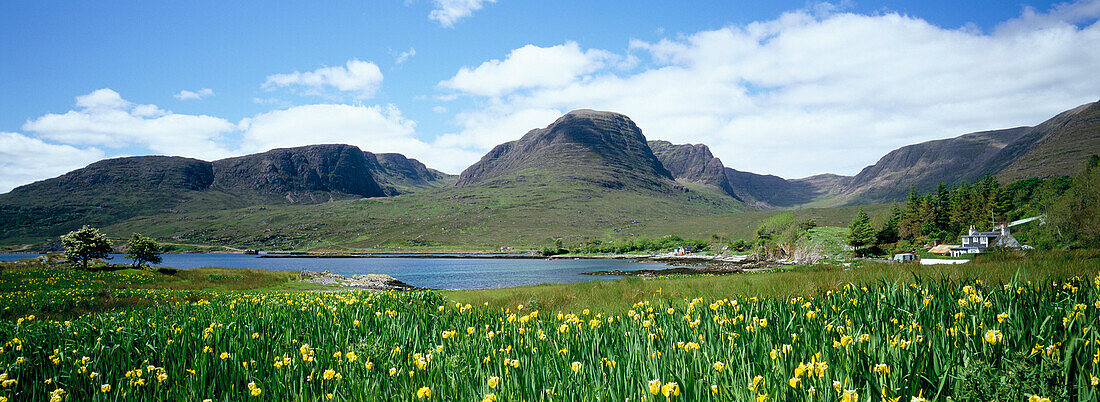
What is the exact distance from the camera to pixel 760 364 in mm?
3920

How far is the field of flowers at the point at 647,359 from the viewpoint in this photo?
3.18 m

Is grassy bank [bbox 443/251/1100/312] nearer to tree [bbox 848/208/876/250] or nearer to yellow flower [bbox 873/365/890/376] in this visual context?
yellow flower [bbox 873/365/890/376]

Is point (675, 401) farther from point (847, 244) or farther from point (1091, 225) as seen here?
point (847, 244)

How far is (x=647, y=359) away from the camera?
4.32m

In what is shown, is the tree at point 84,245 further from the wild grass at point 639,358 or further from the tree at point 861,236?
the tree at point 861,236

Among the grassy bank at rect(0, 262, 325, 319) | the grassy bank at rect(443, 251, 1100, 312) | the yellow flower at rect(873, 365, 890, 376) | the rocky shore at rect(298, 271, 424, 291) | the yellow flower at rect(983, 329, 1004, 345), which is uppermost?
the yellow flower at rect(983, 329, 1004, 345)

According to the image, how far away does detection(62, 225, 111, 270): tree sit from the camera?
40031 mm

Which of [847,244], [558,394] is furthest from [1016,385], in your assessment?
[847,244]

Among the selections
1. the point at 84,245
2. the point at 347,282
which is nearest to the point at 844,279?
the point at 347,282

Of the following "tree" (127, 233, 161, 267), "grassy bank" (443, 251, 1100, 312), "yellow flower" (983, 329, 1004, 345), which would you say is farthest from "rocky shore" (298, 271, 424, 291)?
"yellow flower" (983, 329, 1004, 345)

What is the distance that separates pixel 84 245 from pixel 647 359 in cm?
5434

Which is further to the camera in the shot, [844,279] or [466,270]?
[466,270]

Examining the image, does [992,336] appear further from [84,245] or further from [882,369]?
[84,245]

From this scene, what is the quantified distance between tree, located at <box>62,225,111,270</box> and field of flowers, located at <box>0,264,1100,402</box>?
149ft
